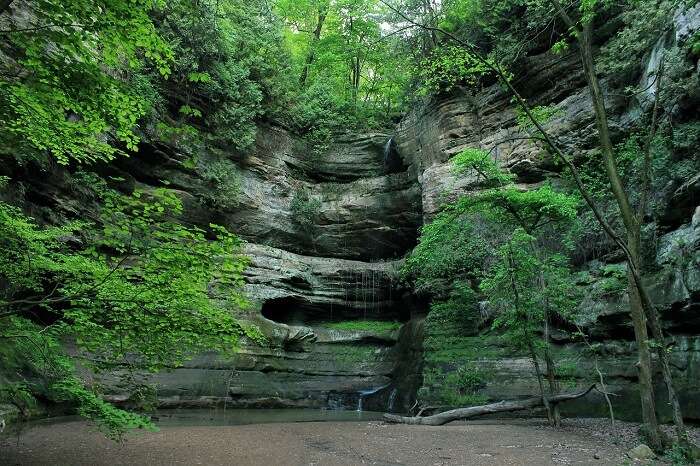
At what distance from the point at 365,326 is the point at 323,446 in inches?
550

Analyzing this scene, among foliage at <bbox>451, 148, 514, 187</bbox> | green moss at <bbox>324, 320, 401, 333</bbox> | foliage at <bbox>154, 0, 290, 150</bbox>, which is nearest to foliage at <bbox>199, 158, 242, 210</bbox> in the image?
foliage at <bbox>154, 0, 290, 150</bbox>

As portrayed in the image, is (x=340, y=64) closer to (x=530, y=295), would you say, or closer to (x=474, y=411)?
(x=530, y=295)

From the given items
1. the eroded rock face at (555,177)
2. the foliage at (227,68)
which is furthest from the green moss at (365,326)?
the foliage at (227,68)

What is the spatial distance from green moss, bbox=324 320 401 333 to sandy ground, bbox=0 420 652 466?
10974 mm

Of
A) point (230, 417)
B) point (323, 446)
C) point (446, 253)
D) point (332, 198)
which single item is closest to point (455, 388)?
point (446, 253)

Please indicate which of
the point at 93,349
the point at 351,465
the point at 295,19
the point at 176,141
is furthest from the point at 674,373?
the point at 295,19

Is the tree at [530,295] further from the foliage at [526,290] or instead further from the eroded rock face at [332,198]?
the eroded rock face at [332,198]

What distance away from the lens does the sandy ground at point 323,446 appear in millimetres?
7258

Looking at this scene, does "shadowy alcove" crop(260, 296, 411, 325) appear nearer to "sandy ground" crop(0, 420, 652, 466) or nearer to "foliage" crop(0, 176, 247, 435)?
"sandy ground" crop(0, 420, 652, 466)

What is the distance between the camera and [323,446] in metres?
9.04

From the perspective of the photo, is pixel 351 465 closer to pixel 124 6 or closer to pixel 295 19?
pixel 124 6

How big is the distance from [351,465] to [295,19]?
30350mm

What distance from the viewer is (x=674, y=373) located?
1055 centimetres

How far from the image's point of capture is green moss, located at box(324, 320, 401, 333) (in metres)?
22.4
